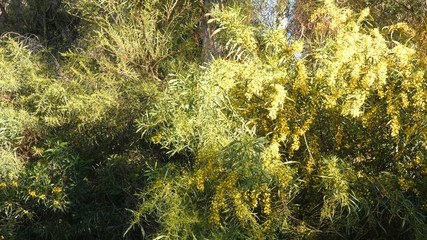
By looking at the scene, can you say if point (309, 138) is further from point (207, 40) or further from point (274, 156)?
point (207, 40)

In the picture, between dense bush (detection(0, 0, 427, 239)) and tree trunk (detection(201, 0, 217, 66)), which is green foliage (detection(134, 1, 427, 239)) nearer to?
dense bush (detection(0, 0, 427, 239))

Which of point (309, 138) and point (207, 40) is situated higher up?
point (309, 138)

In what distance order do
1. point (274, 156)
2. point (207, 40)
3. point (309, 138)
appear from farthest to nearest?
point (207, 40) → point (309, 138) → point (274, 156)

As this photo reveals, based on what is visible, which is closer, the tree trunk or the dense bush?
the dense bush

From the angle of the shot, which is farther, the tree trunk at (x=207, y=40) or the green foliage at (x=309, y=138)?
the tree trunk at (x=207, y=40)

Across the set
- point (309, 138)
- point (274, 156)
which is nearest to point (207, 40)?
point (309, 138)

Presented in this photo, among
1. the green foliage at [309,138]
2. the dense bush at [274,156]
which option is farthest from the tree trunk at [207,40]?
the green foliage at [309,138]

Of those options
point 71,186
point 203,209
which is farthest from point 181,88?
point 71,186

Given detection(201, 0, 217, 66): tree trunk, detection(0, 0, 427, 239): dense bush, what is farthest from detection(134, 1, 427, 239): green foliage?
detection(201, 0, 217, 66): tree trunk

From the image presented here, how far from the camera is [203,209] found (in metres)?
3.03

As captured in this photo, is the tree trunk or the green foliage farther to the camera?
the tree trunk

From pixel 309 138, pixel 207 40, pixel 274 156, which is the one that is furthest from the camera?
pixel 207 40

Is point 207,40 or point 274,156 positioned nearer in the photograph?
point 274,156

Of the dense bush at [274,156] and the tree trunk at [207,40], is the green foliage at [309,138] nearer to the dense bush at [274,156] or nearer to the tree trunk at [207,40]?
the dense bush at [274,156]
